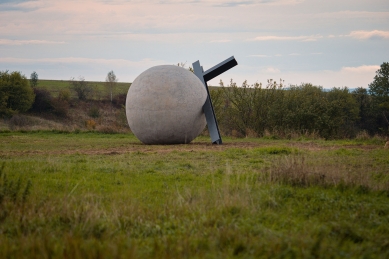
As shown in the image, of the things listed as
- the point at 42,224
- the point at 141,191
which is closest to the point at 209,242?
Result: the point at 42,224

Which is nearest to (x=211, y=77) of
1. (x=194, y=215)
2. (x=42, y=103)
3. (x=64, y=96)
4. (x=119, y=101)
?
(x=194, y=215)

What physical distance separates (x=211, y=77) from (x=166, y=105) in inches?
173

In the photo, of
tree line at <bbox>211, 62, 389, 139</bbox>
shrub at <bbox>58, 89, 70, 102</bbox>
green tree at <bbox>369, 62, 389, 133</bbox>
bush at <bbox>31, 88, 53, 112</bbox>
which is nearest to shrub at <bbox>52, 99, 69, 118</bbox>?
bush at <bbox>31, 88, 53, 112</bbox>

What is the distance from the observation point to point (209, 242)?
6.47m

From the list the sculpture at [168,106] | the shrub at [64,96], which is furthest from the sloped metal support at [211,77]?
the shrub at [64,96]

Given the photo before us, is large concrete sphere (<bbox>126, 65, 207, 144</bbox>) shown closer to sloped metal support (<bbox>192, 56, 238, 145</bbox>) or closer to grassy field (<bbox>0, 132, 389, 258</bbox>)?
sloped metal support (<bbox>192, 56, 238, 145</bbox>)

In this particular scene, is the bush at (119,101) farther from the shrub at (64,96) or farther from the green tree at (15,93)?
the green tree at (15,93)

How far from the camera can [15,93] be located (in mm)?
63500

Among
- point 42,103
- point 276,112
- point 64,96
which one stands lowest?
point 276,112

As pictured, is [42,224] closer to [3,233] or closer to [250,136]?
[3,233]

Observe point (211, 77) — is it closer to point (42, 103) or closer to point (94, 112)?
point (94, 112)

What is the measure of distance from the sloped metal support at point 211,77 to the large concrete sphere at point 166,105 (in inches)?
16.0

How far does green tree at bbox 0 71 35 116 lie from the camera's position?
6284 cm

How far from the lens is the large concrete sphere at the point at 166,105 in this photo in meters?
21.9
